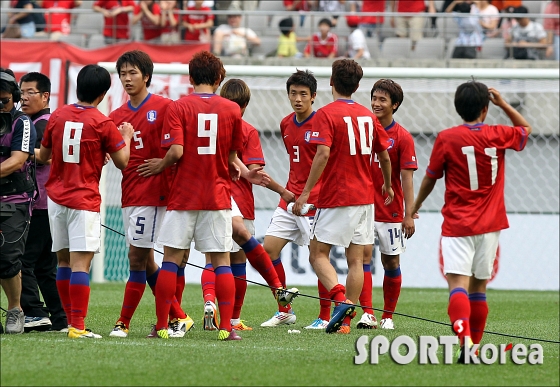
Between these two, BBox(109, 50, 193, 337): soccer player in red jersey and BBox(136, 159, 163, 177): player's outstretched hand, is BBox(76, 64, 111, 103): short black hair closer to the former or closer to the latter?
BBox(109, 50, 193, 337): soccer player in red jersey

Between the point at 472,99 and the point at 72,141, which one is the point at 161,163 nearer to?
the point at 72,141

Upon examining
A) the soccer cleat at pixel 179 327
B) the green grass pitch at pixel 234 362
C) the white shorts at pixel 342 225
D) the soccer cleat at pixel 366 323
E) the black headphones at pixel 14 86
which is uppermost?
the black headphones at pixel 14 86

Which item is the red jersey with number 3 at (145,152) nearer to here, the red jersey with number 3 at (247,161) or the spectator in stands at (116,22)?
the red jersey with number 3 at (247,161)

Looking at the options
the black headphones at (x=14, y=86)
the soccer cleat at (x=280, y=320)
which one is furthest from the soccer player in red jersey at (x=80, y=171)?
the soccer cleat at (x=280, y=320)

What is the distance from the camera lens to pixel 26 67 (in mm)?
15312

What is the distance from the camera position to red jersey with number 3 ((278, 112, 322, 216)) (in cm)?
853

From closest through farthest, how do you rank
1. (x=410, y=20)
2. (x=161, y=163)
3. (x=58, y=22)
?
(x=161, y=163), (x=410, y=20), (x=58, y=22)

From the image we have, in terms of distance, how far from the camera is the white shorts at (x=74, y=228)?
6.80 m

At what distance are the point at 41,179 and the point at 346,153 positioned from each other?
254cm

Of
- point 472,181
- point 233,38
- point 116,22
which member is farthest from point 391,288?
point 116,22

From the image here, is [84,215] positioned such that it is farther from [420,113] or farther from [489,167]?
[420,113]

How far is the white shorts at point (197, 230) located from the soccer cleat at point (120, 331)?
31.0 inches

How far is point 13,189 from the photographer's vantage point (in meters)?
7.10

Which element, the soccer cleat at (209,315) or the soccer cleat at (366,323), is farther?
the soccer cleat at (366,323)
